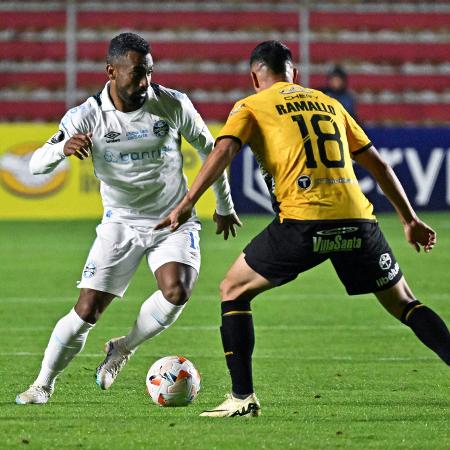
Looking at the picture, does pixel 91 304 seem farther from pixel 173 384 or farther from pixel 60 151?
pixel 60 151

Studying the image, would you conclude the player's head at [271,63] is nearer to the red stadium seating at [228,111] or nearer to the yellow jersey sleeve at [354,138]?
the yellow jersey sleeve at [354,138]

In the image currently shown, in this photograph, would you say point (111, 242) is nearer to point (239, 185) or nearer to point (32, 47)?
point (239, 185)

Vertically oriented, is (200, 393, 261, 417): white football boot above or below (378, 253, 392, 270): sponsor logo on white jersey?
below

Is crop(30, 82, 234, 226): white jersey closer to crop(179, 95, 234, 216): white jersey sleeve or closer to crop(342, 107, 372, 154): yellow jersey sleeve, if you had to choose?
crop(179, 95, 234, 216): white jersey sleeve

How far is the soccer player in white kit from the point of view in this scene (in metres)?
7.10

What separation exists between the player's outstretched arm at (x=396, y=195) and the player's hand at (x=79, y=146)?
4.60 feet

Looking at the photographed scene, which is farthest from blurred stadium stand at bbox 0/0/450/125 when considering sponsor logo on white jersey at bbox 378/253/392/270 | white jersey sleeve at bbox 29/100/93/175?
sponsor logo on white jersey at bbox 378/253/392/270

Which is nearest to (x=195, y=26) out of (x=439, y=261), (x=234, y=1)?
(x=234, y=1)

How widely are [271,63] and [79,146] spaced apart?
3.52 feet

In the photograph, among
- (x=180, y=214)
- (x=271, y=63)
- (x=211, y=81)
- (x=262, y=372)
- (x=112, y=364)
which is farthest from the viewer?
(x=211, y=81)

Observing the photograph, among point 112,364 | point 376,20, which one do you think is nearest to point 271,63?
point 112,364

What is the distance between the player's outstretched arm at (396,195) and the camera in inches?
263

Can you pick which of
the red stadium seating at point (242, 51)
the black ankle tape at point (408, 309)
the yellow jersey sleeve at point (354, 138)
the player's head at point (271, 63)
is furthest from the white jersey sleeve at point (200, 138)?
the red stadium seating at point (242, 51)

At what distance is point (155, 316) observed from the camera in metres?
7.38
